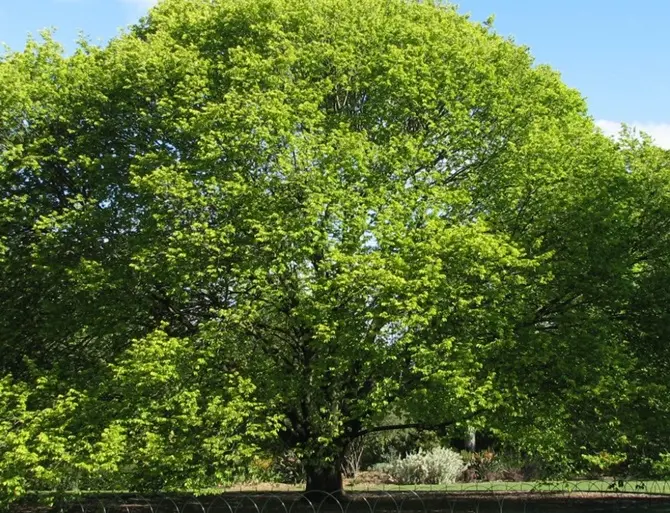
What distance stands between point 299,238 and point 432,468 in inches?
612

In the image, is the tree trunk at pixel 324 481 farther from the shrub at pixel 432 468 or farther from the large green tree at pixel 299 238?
the shrub at pixel 432 468

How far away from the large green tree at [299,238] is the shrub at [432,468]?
30.6 ft

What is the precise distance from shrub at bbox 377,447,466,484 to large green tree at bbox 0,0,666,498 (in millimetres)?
9335

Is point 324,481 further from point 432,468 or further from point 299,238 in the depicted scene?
point 432,468

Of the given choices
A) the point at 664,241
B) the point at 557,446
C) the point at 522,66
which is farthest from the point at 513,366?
the point at 522,66

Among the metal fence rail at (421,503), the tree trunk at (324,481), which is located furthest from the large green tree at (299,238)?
the metal fence rail at (421,503)

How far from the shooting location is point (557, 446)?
15.2 metres

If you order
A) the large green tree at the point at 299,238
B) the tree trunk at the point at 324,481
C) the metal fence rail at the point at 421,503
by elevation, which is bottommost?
the metal fence rail at the point at 421,503

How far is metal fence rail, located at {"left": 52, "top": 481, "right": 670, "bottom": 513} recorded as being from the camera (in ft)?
56.1

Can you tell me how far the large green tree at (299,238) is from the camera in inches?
593

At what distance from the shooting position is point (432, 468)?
27.3 meters

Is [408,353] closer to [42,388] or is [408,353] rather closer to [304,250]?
[304,250]

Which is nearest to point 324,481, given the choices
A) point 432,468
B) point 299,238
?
point 299,238

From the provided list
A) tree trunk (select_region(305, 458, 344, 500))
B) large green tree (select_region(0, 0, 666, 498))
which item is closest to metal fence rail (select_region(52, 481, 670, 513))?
tree trunk (select_region(305, 458, 344, 500))
